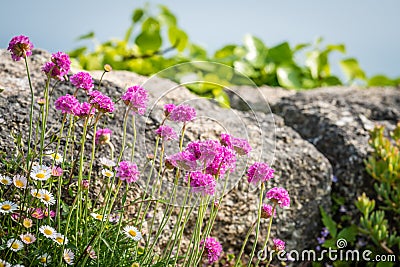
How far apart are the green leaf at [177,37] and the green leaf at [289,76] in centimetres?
86

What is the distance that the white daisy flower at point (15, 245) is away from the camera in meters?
1.67

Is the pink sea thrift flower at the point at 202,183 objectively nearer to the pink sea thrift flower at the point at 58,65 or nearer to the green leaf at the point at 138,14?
the pink sea thrift flower at the point at 58,65

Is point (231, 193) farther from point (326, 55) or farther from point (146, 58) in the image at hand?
point (326, 55)

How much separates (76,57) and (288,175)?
2.67 m

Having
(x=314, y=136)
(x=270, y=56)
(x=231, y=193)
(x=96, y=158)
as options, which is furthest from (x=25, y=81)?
(x=270, y=56)

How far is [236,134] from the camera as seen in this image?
8.70 ft

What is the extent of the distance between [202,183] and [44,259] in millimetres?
510

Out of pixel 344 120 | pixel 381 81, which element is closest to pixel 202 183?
pixel 344 120

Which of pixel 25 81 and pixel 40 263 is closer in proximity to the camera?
pixel 40 263

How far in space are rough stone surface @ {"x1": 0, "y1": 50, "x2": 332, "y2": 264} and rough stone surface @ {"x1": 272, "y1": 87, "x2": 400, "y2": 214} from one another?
0.27 metres

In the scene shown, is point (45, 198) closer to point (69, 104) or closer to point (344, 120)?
point (69, 104)

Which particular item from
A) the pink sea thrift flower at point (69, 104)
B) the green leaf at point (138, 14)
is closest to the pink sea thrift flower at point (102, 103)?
the pink sea thrift flower at point (69, 104)

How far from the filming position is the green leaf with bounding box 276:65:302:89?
16.4ft

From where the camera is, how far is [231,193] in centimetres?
281
